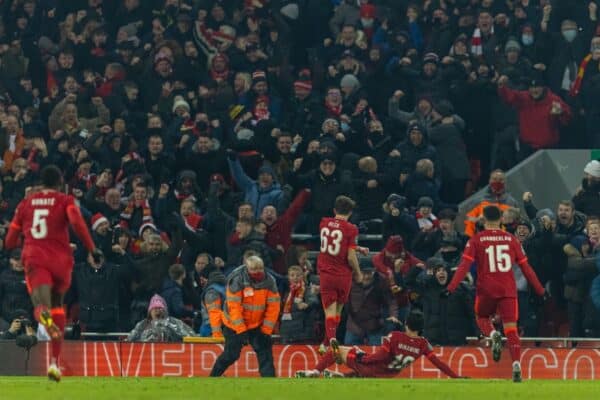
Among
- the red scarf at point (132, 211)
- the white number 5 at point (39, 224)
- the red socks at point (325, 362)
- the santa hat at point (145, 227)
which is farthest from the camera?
the red scarf at point (132, 211)

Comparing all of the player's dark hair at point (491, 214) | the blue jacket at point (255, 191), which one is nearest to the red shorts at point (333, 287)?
the player's dark hair at point (491, 214)

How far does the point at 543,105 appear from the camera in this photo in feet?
94.5

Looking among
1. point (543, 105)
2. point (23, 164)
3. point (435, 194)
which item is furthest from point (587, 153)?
point (23, 164)

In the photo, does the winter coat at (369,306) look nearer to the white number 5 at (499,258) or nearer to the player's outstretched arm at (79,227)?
the white number 5 at (499,258)

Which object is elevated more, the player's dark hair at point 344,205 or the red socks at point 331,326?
the player's dark hair at point 344,205

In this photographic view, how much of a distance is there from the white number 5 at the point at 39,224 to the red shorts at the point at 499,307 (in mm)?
5565

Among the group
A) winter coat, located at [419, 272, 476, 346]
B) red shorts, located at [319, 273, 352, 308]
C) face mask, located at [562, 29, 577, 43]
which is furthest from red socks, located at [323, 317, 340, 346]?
face mask, located at [562, 29, 577, 43]

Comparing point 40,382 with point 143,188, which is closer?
point 40,382

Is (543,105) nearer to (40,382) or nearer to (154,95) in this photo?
(154,95)

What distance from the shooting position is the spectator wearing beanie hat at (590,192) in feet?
86.3

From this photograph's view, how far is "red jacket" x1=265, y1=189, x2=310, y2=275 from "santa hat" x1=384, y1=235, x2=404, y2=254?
6.01 feet

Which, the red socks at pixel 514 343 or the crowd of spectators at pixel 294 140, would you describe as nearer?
the red socks at pixel 514 343

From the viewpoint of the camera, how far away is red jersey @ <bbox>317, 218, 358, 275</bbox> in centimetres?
2231

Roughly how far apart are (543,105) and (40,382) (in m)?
11.9
